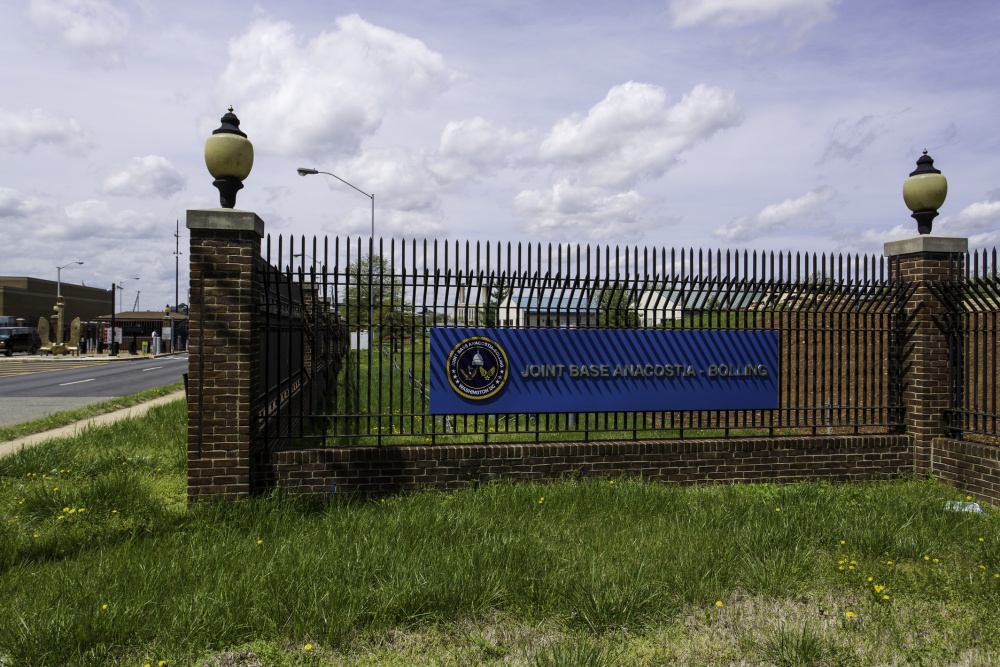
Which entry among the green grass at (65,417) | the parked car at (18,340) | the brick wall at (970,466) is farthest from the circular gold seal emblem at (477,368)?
the parked car at (18,340)

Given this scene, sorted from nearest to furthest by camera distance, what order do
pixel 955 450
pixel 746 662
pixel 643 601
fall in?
pixel 746 662 → pixel 643 601 → pixel 955 450

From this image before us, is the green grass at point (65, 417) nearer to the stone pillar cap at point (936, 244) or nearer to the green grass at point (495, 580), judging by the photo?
the green grass at point (495, 580)

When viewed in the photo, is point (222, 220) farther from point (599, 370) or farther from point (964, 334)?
point (964, 334)

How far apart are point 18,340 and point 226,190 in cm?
5311

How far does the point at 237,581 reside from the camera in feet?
15.1

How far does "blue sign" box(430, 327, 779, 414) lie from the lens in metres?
7.50

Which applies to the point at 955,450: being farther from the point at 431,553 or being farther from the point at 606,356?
A: the point at 431,553

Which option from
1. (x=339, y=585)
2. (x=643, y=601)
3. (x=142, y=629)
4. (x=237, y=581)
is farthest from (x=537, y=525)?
(x=142, y=629)

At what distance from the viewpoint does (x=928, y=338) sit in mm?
8453

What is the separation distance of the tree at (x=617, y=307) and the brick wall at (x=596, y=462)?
1406mm

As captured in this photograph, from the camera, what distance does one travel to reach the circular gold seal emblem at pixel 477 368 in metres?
7.50

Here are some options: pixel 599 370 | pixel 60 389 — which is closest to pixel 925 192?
pixel 599 370

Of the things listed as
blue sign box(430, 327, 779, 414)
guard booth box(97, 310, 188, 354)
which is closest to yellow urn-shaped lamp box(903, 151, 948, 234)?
blue sign box(430, 327, 779, 414)

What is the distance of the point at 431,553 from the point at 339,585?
2.69 feet
